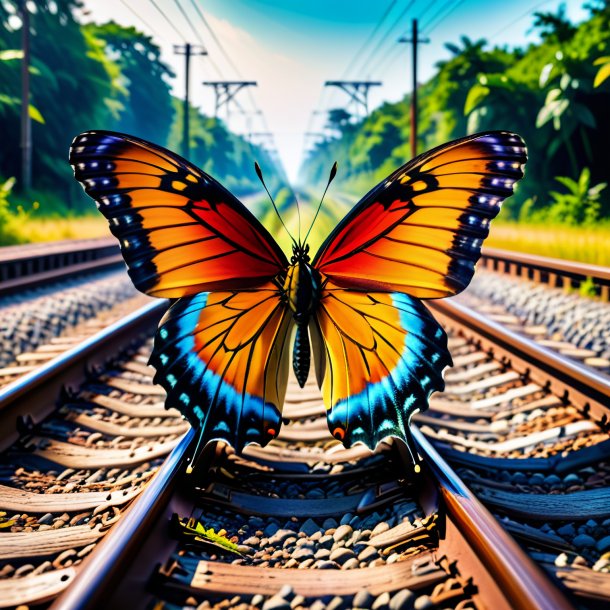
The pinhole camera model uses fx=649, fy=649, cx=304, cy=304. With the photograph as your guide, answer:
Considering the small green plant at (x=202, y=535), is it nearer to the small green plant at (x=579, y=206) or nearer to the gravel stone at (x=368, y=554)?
the gravel stone at (x=368, y=554)

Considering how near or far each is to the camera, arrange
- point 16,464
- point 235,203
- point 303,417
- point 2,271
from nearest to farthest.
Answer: point 235,203 < point 16,464 < point 303,417 < point 2,271

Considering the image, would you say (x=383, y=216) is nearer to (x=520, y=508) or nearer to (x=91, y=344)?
(x=520, y=508)

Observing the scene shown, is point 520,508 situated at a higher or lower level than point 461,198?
lower

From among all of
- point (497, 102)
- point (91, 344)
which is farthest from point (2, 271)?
point (497, 102)

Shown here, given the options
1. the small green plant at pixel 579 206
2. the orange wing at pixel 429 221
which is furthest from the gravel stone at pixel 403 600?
the small green plant at pixel 579 206

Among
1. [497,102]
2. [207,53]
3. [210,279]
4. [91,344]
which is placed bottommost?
[91,344]

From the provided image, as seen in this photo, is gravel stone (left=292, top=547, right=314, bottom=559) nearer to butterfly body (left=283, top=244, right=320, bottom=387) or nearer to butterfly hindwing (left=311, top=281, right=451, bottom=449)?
butterfly hindwing (left=311, top=281, right=451, bottom=449)

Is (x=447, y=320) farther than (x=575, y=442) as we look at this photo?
Yes
